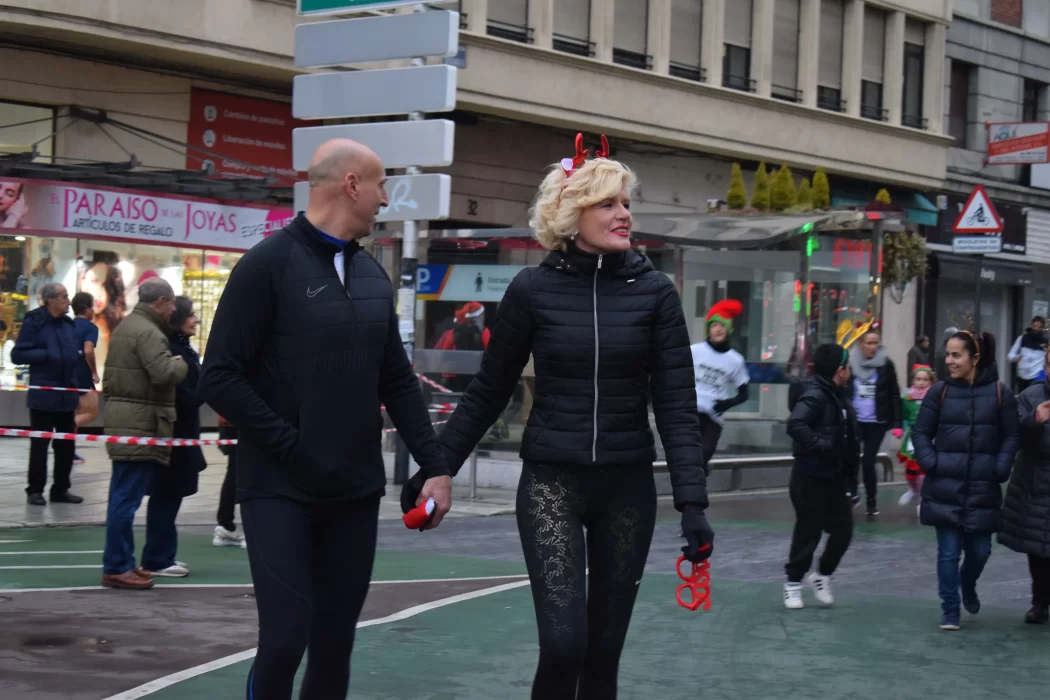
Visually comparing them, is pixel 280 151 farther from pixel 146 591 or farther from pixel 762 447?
pixel 146 591

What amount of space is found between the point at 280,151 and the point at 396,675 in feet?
54.0

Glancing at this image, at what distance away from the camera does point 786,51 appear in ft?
97.2

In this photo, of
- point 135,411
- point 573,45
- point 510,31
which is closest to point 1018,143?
point 573,45

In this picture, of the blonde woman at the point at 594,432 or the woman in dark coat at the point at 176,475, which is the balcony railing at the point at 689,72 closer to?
the woman in dark coat at the point at 176,475

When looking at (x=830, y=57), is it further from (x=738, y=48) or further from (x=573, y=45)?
(x=573, y=45)

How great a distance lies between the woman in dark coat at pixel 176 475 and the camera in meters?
9.35

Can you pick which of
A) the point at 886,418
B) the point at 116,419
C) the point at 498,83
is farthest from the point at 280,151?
the point at 116,419

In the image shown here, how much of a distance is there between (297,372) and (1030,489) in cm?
559

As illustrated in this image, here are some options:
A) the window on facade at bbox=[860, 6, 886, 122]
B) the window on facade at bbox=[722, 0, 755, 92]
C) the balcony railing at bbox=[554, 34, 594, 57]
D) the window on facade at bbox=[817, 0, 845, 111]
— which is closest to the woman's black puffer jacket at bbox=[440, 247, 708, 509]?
the balcony railing at bbox=[554, 34, 594, 57]

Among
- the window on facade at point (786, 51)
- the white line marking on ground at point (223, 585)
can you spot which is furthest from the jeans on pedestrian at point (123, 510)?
the window on facade at point (786, 51)

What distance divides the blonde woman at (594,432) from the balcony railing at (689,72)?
2306cm

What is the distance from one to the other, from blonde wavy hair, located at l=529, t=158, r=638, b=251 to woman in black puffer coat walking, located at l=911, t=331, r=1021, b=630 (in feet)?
14.4

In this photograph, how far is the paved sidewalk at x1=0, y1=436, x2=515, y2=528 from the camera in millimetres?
12539

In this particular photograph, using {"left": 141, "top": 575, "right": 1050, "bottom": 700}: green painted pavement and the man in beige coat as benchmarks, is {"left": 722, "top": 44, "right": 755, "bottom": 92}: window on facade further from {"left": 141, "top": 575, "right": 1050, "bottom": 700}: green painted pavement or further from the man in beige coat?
the man in beige coat
